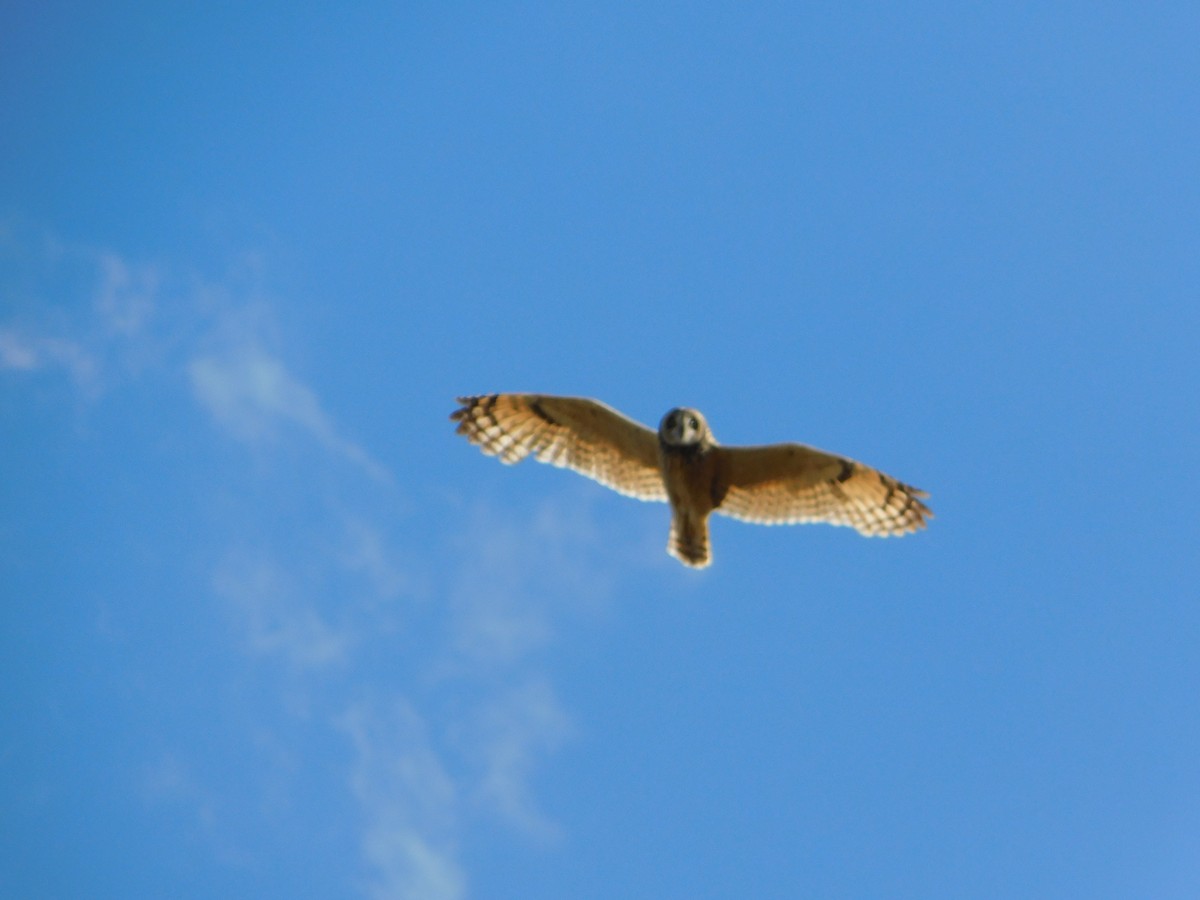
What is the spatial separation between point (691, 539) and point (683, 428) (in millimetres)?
1160

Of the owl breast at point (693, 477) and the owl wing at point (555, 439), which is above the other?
the owl wing at point (555, 439)

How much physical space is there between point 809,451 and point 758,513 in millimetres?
843

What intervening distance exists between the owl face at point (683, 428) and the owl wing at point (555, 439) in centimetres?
80

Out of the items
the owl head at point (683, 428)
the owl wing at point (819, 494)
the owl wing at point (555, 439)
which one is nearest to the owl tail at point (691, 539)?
the owl wing at point (819, 494)

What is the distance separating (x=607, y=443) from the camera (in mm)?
10562

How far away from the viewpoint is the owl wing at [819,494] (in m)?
10.0

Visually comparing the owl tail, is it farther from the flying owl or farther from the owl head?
the owl head

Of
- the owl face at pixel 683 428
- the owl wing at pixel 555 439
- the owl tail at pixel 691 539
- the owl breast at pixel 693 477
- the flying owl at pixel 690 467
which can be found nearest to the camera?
the owl face at pixel 683 428

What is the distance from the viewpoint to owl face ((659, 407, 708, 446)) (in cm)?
954

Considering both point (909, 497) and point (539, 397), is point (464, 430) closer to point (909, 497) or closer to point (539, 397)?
point (539, 397)

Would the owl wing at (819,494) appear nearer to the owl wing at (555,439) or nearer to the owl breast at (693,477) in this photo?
the owl breast at (693,477)

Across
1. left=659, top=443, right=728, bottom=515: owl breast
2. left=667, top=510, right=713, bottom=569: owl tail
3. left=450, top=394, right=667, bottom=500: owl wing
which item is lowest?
left=667, top=510, right=713, bottom=569: owl tail

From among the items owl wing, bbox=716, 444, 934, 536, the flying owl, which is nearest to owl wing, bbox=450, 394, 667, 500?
the flying owl

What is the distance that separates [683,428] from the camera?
9.53 m
